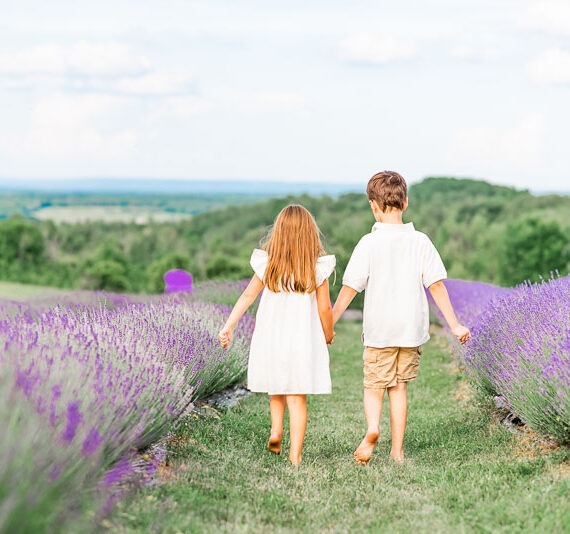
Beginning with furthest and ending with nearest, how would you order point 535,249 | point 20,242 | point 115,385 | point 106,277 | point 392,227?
point 20,242, point 106,277, point 535,249, point 392,227, point 115,385

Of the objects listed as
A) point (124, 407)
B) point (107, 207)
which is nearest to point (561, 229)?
point (124, 407)

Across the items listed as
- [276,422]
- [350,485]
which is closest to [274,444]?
[276,422]

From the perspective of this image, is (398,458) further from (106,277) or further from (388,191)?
(106,277)

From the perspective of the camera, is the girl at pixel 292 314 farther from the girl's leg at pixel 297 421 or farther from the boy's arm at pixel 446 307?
the boy's arm at pixel 446 307

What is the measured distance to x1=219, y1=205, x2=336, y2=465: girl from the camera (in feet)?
15.5

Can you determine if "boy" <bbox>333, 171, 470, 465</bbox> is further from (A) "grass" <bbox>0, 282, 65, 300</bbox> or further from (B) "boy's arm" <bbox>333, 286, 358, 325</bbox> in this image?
(A) "grass" <bbox>0, 282, 65, 300</bbox>

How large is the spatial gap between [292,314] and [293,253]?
368 mm

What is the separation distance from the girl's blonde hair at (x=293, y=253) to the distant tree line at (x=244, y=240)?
32.5 metres

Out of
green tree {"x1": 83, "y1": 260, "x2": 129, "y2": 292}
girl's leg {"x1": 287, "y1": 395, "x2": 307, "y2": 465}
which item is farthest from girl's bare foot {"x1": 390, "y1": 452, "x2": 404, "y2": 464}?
green tree {"x1": 83, "y1": 260, "x2": 129, "y2": 292}

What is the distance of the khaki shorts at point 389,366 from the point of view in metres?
4.98

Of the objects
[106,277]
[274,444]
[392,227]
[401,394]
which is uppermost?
[392,227]

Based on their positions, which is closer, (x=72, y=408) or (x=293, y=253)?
(x=72, y=408)

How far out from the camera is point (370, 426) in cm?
484

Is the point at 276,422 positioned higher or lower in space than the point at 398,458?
higher
